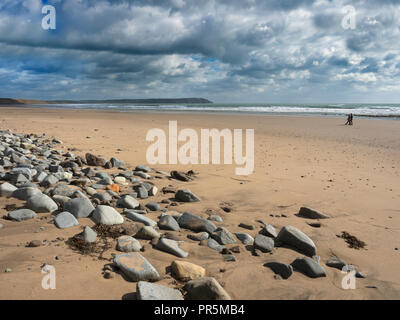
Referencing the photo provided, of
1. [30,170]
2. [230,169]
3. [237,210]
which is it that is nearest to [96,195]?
[30,170]

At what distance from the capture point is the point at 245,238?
3.29 m

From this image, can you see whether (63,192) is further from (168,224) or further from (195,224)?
(195,224)

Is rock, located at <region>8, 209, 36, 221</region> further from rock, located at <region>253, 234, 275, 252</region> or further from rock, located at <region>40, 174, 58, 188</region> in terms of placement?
rock, located at <region>253, 234, 275, 252</region>

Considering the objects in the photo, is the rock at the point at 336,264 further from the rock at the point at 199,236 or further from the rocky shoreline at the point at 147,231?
the rock at the point at 199,236

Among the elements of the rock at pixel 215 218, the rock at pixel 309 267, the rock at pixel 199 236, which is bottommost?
the rock at pixel 309 267

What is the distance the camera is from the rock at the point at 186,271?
7.96 ft

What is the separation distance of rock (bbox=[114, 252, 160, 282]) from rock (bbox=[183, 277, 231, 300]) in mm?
360

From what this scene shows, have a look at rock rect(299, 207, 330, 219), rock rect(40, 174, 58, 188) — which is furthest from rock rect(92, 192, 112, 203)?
rock rect(299, 207, 330, 219)

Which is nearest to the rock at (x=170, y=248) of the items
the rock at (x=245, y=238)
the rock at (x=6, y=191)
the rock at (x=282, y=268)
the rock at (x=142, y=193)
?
the rock at (x=245, y=238)

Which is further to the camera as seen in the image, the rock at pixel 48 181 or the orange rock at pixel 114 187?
the orange rock at pixel 114 187

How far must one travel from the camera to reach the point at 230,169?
23.1 feet

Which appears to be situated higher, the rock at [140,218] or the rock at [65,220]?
the rock at [65,220]

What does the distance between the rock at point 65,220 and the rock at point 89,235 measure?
0.31 metres

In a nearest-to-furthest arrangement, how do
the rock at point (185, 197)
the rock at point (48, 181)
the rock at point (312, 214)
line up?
1. the rock at point (312, 214)
2. the rock at point (48, 181)
3. the rock at point (185, 197)
